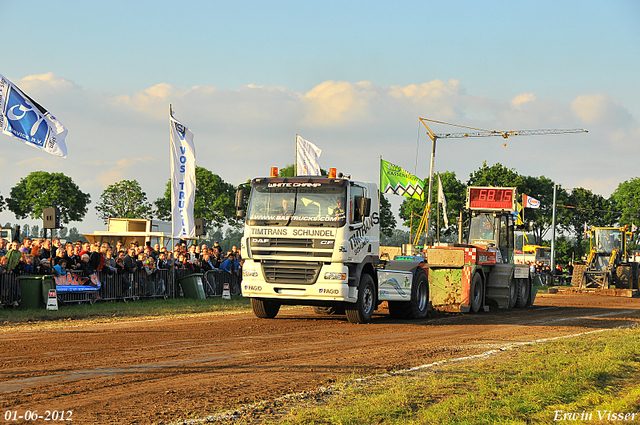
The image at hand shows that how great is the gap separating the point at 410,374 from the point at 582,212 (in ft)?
238

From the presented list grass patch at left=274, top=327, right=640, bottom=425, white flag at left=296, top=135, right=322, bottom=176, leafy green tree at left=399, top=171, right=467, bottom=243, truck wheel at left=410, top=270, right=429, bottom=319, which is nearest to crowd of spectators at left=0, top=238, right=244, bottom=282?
white flag at left=296, top=135, right=322, bottom=176

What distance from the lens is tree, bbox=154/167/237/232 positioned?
215 ft

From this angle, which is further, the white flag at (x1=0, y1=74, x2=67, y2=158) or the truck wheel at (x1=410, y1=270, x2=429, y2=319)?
the truck wheel at (x1=410, y1=270, x2=429, y2=319)

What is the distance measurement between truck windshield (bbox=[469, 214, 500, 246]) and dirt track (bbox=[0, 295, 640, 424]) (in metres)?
5.61

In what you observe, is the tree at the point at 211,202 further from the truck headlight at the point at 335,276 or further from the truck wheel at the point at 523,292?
the truck headlight at the point at 335,276

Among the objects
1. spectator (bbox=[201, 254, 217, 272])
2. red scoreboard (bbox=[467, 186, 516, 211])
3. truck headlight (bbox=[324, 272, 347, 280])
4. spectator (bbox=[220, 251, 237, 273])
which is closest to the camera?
truck headlight (bbox=[324, 272, 347, 280])

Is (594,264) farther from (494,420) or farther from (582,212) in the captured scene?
(582,212)

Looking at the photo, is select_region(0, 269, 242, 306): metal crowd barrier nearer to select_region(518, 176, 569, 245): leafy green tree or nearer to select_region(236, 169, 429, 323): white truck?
select_region(236, 169, 429, 323): white truck

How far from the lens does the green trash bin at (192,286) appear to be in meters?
22.3

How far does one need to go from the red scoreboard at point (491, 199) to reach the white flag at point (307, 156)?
22.2ft

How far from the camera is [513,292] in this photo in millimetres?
22094

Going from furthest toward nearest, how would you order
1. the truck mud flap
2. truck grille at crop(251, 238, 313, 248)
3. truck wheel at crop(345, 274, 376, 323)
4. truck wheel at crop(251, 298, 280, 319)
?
the truck mud flap < truck wheel at crop(251, 298, 280, 319) < truck wheel at crop(345, 274, 376, 323) < truck grille at crop(251, 238, 313, 248)

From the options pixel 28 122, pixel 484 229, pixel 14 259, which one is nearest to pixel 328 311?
pixel 484 229

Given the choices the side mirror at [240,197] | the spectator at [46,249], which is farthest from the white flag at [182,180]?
the side mirror at [240,197]
